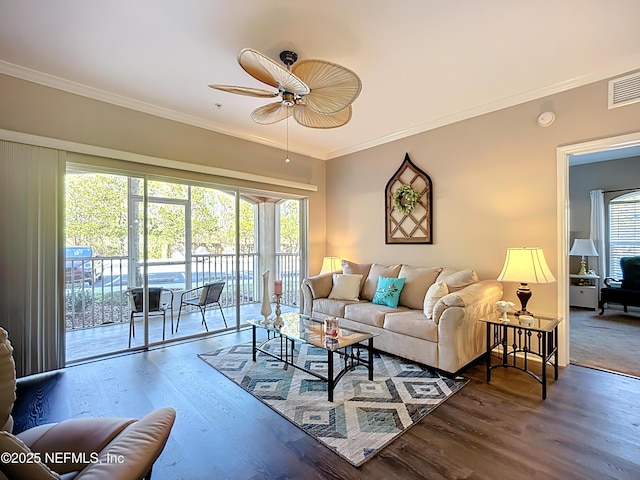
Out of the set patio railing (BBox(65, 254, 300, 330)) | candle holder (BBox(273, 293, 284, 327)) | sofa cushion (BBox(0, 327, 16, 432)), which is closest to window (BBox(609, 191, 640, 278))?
candle holder (BBox(273, 293, 284, 327))

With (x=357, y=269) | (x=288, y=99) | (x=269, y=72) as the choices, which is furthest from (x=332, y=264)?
(x=269, y=72)

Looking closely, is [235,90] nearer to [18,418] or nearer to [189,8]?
[189,8]

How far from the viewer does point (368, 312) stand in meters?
3.53

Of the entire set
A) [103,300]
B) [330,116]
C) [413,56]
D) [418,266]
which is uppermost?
[413,56]

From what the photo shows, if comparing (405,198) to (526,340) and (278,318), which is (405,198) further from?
(278,318)

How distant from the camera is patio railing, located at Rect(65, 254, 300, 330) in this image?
3.85 meters

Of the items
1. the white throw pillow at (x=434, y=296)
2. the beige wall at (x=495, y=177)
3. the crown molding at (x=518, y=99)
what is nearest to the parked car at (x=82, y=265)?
the beige wall at (x=495, y=177)

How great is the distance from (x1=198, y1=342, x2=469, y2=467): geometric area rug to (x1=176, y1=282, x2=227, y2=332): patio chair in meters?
0.98

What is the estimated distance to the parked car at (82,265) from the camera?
12.0 ft

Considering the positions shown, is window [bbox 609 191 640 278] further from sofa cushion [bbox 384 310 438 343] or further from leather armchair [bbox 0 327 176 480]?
leather armchair [bbox 0 327 176 480]

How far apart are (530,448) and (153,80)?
13.9ft

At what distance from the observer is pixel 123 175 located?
11.8 feet

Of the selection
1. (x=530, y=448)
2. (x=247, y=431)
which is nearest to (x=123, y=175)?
(x=247, y=431)

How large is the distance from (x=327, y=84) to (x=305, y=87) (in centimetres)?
17
